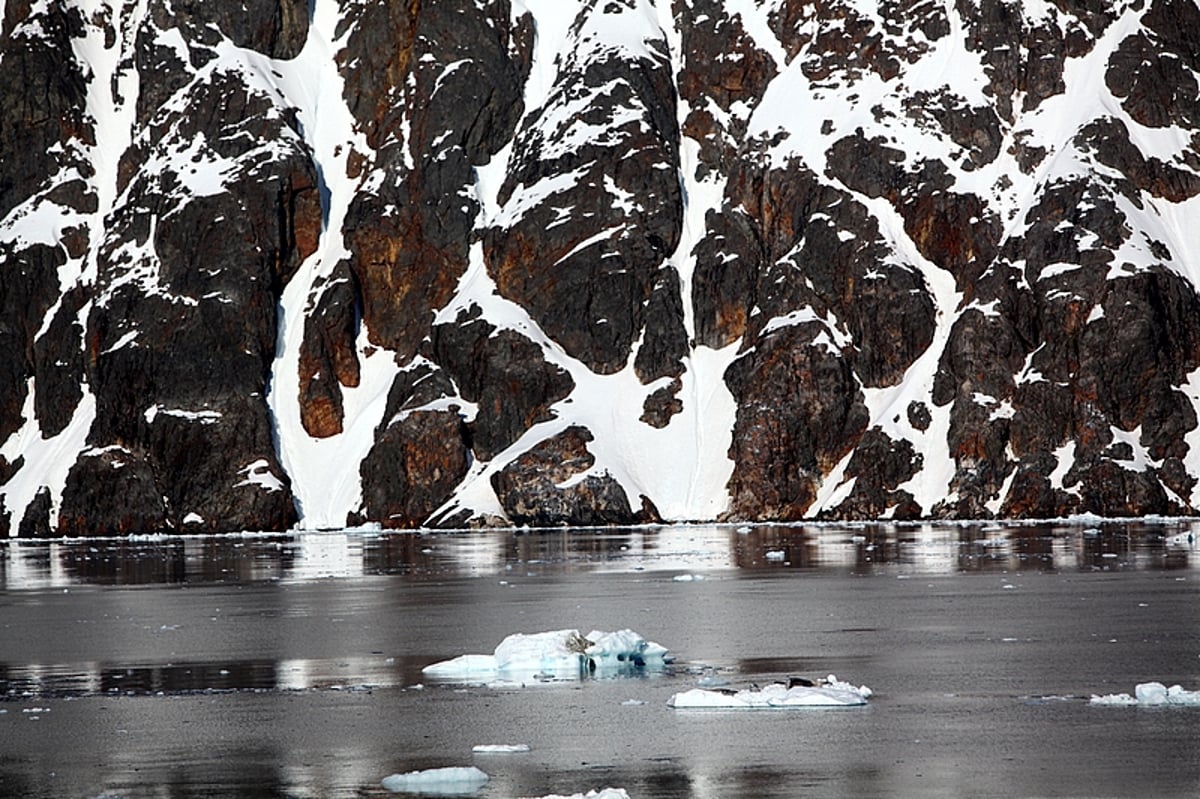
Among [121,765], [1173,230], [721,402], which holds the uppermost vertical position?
[1173,230]

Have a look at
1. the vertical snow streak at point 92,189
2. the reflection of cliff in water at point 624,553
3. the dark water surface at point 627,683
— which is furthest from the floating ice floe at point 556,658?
the vertical snow streak at point 92,189

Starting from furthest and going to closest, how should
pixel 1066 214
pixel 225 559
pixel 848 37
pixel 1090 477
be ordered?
1. pixel 848 37
2. pixel 1066 214
3. pixel 1090 477
4. pixel 225 559

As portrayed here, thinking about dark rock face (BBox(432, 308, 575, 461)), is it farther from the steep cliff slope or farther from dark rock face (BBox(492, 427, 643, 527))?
dark rock face (BBox(492, 427, 643, 527))

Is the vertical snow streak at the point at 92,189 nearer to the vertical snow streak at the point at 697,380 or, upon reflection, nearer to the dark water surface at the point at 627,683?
the vertical snow streak at the point at 697,380

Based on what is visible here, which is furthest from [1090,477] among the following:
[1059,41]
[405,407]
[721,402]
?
[405,407]

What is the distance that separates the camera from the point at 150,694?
102ft

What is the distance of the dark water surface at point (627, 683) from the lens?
860 inches

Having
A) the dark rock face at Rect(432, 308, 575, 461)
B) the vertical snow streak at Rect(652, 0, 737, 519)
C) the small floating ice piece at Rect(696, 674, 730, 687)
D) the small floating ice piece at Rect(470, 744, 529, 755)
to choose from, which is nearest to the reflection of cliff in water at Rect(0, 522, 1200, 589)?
the vertical snow streak at Rect(652, 0, 737, 519)

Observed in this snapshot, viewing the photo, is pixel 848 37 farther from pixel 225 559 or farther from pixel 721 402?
pixel 225 559

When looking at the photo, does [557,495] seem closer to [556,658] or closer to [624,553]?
[624,553]

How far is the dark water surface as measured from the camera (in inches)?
860

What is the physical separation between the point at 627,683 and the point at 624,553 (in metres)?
56.4

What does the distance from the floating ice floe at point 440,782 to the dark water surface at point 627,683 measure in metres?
0.26

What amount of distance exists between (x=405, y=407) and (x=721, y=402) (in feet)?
95.2
